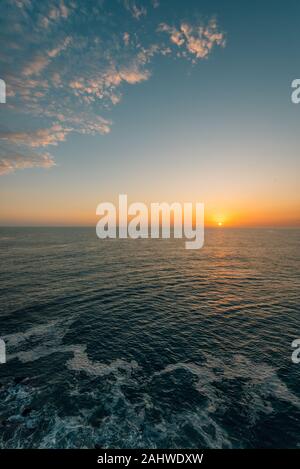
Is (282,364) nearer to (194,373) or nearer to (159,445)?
(194,373)

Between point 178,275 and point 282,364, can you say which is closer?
point 282,364

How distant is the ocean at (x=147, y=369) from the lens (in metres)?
16.7

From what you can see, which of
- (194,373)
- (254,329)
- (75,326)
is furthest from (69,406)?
(254,329)

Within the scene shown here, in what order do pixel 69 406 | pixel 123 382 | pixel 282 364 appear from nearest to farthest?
pixel 69 406 < pixel 123 382 < pixel 282 364

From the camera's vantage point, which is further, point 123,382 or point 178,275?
point 178,275

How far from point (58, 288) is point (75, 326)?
18807mm

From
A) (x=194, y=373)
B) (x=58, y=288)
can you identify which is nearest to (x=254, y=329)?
(x=194, y=373)

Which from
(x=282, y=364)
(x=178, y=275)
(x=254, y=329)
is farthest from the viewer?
(x=178, y=275)

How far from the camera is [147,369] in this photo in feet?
Answer: 77.2

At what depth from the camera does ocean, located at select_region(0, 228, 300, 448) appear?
16.7 meters

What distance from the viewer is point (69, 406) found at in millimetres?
18828

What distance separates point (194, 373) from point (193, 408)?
4240 millimetres

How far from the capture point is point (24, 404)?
1883cm

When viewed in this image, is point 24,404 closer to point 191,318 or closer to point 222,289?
point 191,318
